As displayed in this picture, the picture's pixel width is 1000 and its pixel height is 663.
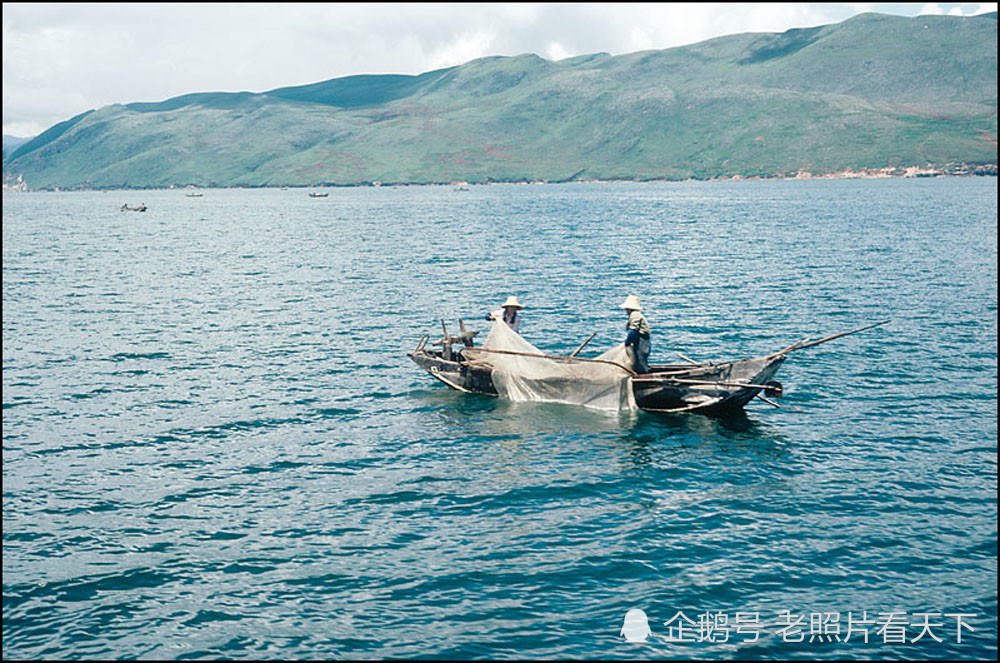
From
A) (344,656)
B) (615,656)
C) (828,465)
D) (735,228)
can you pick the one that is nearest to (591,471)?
(828,465)

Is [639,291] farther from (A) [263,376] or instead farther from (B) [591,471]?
(B) [591,471]

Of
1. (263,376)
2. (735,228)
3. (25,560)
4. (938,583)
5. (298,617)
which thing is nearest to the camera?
(298,617)

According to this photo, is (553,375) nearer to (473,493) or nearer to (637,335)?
(637,335)

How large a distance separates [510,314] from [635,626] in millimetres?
16876

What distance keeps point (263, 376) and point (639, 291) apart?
98.7 ft

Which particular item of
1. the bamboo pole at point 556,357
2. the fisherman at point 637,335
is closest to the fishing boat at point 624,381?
the bamboo pole at point 556,357


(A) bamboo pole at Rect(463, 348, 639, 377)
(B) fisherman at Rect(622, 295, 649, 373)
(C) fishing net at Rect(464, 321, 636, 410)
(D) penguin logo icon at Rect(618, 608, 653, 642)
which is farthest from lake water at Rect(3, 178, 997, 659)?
(B) fisherman at Rect(622, 295, 649, 373)

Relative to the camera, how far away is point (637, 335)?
25.4m

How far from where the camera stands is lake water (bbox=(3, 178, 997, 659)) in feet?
46.4

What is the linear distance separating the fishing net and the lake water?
65 cm

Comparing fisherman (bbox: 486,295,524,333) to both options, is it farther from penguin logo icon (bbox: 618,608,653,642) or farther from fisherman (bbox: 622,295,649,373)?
penguin logo icon (bbox: 618,608,653,642)

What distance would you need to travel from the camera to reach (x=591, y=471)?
2123cm

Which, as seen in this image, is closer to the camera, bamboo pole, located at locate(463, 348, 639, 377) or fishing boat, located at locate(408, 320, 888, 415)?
fishing boat, located at locate(408, 320, 888, 415)

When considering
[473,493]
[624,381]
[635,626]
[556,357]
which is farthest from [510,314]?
[635,626]
